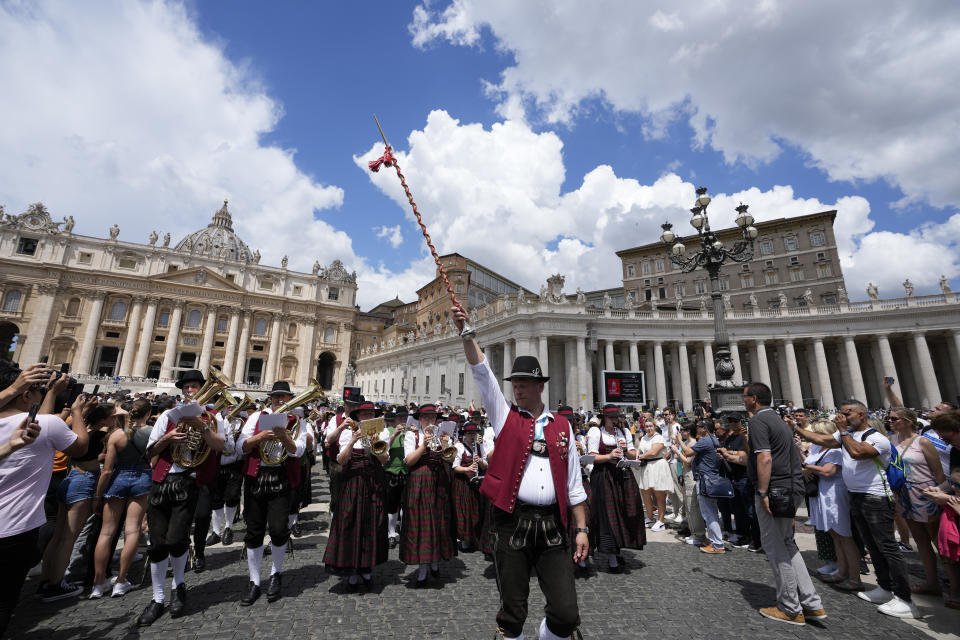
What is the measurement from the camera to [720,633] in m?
3.92

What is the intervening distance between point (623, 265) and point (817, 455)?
170 feet

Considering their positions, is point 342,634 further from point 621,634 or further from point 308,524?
point 308,524

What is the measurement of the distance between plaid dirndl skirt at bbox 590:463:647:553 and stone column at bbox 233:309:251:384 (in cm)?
6410

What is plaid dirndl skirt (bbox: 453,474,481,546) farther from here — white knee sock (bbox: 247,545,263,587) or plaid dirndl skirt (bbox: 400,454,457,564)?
white knee sock (bbox: 247,545,263,587)

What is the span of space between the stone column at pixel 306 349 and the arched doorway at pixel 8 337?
3346 cm

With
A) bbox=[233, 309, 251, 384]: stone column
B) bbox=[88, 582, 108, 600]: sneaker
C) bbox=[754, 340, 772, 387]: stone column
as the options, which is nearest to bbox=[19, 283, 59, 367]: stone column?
bbox=[233, 309, 251, 384]: stone column

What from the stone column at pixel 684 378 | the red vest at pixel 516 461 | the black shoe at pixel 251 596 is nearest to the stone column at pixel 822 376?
the stone column at pixel 684 378

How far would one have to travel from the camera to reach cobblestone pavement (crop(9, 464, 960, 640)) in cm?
386

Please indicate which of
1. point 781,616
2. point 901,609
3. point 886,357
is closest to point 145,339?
point 781,616

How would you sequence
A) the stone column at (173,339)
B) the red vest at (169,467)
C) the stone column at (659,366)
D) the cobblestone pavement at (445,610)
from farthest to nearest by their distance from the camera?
the stone column at (173,339) → the stone column at (659,366) → the red vest at (169,467) → the cobblestone pavement at (445,610)

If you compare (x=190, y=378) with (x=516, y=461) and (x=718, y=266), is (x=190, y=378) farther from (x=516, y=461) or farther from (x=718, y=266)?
(x=718, y=266)

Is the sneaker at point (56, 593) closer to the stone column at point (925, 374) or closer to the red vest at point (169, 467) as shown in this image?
the red vest at point (169, 467)

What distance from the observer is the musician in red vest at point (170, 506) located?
413 centimetres

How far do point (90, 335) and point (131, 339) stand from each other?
428 cm
